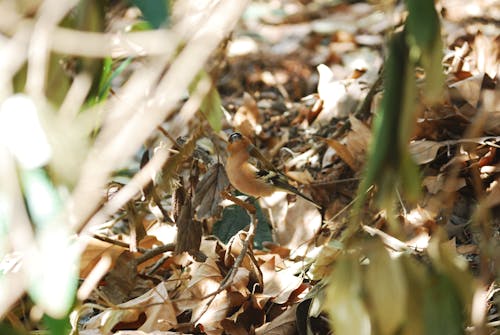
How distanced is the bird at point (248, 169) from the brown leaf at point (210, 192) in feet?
0.14

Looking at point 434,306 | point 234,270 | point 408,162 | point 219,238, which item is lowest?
point 219,238

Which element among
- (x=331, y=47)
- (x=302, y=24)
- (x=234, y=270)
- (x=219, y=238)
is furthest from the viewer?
(x=302, y=24)

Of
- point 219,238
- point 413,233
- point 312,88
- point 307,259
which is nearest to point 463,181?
point 413,233

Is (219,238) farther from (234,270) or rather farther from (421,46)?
(421,46)

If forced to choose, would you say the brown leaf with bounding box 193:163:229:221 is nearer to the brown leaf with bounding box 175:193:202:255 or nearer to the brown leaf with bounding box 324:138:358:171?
the brown leaf with bounding box 175:193:202:255

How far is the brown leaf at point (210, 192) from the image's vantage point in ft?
4.06

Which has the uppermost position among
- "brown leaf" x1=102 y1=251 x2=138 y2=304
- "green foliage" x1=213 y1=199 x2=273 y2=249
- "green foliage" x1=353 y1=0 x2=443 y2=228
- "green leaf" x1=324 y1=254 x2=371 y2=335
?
"green foliage" x1=353 y1=0 x2=443 y2=228

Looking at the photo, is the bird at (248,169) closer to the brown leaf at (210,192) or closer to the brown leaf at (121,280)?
the brown leaf at (210,192)

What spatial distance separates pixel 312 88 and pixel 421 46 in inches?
83.5

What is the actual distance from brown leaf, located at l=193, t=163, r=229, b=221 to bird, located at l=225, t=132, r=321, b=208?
0.04 metres

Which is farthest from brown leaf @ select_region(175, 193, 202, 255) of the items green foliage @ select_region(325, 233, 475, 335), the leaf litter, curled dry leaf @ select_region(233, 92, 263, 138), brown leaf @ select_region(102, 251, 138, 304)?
curled dry leaf @ select_region(233, 92, 263, 138)

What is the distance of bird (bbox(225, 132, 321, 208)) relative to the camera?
52.3 inches

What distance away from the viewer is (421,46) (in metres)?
0.65

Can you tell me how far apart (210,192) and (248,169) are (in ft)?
0.41
